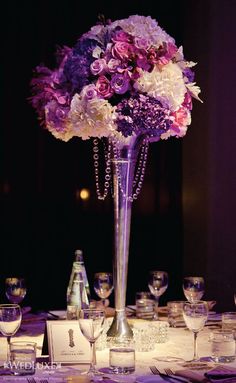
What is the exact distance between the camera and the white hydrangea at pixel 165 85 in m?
2.35

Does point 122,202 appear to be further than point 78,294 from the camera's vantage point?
No

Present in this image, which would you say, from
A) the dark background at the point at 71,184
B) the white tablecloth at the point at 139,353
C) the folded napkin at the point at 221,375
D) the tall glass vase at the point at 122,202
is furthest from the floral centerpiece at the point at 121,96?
the dark background at the point at 71,184

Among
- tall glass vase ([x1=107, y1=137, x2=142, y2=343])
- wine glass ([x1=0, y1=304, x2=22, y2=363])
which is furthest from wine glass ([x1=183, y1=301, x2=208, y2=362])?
wine glass ([x1=0, y1=304, x2=22, y2=363])

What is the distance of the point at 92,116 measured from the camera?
2.35 metres

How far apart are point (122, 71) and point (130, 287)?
299 cm

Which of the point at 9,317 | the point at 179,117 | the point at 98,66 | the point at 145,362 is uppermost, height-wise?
the point at 98,66

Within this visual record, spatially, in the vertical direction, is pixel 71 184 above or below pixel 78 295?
above

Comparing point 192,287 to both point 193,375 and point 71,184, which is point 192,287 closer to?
point 193,375

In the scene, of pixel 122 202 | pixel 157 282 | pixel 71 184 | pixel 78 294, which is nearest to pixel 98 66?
pixel 122 202

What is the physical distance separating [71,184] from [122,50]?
2.70 meters

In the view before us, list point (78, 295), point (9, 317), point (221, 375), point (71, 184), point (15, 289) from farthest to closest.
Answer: point (71, 184), point (15, 289), point (78, 295), point (9, 317), point (221, 375)

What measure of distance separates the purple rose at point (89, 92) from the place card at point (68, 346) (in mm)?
729

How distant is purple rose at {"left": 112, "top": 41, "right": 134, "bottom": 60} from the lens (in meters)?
2.35

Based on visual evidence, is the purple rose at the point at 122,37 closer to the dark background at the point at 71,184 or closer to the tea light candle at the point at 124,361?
the tea light candle at the point at 124,361
